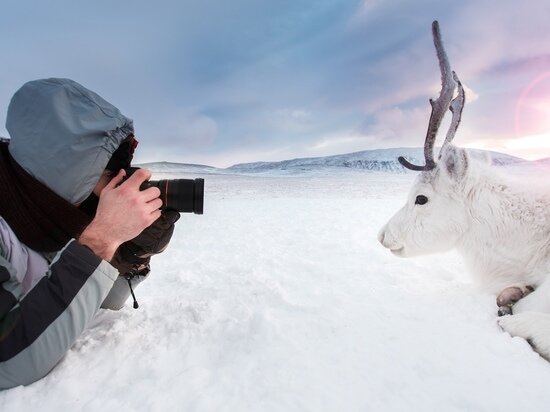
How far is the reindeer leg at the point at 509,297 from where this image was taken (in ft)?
8.55

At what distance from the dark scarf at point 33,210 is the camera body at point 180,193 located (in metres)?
0.37

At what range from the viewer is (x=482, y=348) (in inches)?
82.0

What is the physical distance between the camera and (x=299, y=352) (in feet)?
6.82

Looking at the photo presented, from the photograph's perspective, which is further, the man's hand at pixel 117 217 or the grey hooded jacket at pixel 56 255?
the man's hand at pixel 117 217

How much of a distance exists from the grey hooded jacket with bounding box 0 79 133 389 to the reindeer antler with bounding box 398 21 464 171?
9.01 feet

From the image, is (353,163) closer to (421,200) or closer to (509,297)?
(421,200)

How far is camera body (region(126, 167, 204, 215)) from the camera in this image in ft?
6.34

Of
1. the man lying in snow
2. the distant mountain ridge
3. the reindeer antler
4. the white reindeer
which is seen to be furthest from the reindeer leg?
the distant mountain ridge

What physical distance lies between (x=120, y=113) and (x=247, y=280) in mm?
2321

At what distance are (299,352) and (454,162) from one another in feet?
7.62

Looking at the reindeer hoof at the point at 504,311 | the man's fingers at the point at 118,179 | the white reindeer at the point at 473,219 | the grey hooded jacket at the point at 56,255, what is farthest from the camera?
the white reindeer at the point at 473,219

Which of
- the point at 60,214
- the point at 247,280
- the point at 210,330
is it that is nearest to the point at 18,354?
the point at 60,214

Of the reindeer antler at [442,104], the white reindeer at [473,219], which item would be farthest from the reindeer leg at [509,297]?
the reindeer antler at [442,104]

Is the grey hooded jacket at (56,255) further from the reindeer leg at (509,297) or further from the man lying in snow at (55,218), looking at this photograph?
the reindeer leg at (509,297)
